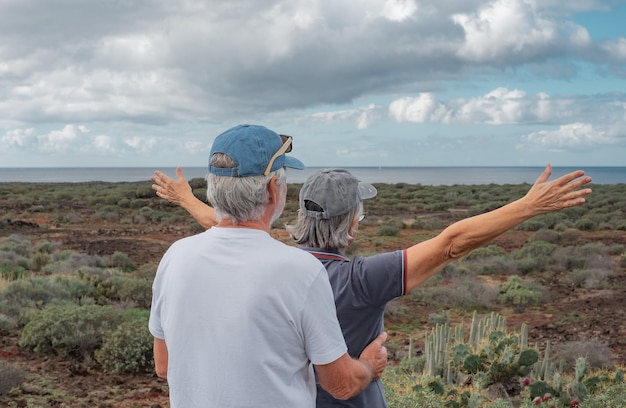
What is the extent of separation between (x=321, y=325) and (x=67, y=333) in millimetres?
7360

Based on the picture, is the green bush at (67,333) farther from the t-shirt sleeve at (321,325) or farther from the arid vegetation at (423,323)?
the t-shirt sleeve at (321,325)

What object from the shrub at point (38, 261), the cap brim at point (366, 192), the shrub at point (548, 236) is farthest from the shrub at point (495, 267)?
the cap brim at point (366, 192)

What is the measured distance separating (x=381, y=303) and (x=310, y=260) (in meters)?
0.63

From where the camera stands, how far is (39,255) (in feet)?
51.3

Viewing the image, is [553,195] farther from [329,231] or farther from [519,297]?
[519,297]

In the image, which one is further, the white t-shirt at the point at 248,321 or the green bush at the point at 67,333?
the green bush at the point at 67,333

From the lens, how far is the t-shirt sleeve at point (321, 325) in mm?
1716

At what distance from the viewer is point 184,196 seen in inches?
126

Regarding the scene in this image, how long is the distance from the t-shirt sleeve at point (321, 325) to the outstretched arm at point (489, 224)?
51 centimetres

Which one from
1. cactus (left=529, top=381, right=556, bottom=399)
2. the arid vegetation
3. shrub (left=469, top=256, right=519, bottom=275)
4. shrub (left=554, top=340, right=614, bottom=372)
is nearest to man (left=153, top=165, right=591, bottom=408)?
the arid vegetation

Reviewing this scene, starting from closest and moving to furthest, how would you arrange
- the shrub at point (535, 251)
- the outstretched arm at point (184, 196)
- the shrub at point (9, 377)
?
1. the outstretched arm at point (184, 196)
2. the shrub at point (9, 377)
3. the shrub at point (535, 251)

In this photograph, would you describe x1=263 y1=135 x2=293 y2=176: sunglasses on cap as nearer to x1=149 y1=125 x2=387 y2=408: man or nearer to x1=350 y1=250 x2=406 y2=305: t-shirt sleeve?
x1=149 y1=125 x2=387 y2=408: man

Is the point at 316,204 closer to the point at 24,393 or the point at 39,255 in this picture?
the point at 24,393

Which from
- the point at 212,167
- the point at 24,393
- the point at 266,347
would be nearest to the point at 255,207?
the point at 212,167
